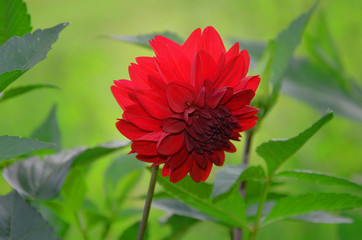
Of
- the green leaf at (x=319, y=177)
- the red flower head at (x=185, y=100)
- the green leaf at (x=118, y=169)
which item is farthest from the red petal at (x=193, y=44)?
the green leaf at (x=118, y=169)

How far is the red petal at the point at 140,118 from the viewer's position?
22cm

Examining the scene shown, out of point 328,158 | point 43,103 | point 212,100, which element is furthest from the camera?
point 43,103

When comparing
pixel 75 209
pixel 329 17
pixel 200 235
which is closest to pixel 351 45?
pixel 329 17

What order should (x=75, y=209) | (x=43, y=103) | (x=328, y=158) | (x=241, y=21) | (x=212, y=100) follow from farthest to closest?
(x=241, y=21)
(x=43, y=103)
(x=328, y=158)
(x=75, y=209)
(x=212, y=100)

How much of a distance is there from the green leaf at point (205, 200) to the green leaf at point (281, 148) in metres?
0.03

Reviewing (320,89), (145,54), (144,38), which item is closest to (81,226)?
(144,38)

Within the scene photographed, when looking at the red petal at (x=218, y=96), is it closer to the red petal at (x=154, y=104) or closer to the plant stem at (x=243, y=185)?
the red petal at (x=154, y=104)

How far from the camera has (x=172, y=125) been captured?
22cm

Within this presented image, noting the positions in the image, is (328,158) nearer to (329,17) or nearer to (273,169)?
(329,17)

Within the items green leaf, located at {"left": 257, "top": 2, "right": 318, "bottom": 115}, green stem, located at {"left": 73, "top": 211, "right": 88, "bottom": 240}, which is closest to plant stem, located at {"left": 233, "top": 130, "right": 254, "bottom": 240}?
green leaf, located at {"left": 257, "top": 2, "right": 318, "bottom": 115}

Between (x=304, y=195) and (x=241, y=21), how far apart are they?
1016 millimetres

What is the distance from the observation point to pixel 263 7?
3.67ft

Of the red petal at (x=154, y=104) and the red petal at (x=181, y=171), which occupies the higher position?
the red petal at (x=154, y=104)

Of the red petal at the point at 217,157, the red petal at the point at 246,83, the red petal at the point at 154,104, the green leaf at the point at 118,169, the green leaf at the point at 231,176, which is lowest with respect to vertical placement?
the green leaf at the point at 118,169
